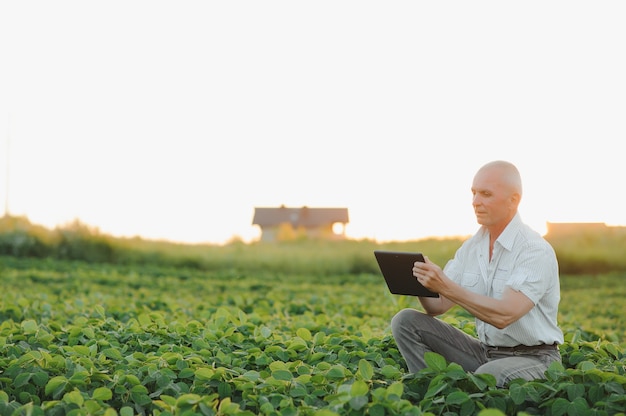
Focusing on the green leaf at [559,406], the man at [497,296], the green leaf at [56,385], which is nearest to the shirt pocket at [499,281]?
the man at [497,296]

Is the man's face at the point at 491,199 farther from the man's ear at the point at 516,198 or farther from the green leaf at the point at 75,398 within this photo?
the green leaf at the point at 75,398

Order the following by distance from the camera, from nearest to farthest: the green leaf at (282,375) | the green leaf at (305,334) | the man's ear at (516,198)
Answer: the man's ear at (516,198) → the green leaf at (282,375) → the green leaf at (305,334)

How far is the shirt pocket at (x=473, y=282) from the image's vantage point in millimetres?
4184

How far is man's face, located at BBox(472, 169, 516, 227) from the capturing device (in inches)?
155

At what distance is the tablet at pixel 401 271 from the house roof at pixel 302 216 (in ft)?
69.2

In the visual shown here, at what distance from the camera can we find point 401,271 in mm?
4098

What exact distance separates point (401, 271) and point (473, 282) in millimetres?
437

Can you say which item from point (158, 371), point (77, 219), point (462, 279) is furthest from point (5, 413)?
point (77, 219)

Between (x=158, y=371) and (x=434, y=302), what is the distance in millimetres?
1614

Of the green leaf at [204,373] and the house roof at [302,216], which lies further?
the house roof at [302,216]

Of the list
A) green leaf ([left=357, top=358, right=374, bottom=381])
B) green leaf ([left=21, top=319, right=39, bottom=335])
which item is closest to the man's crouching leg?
green leaf ([left=357, top=358, right=374, bottom=381])

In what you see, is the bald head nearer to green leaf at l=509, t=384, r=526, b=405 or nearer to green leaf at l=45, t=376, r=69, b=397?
green leaf at l=509, t=384, r=526, b=405

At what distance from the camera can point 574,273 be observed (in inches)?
675

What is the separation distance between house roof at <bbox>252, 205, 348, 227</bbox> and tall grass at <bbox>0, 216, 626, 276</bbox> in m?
6.49
